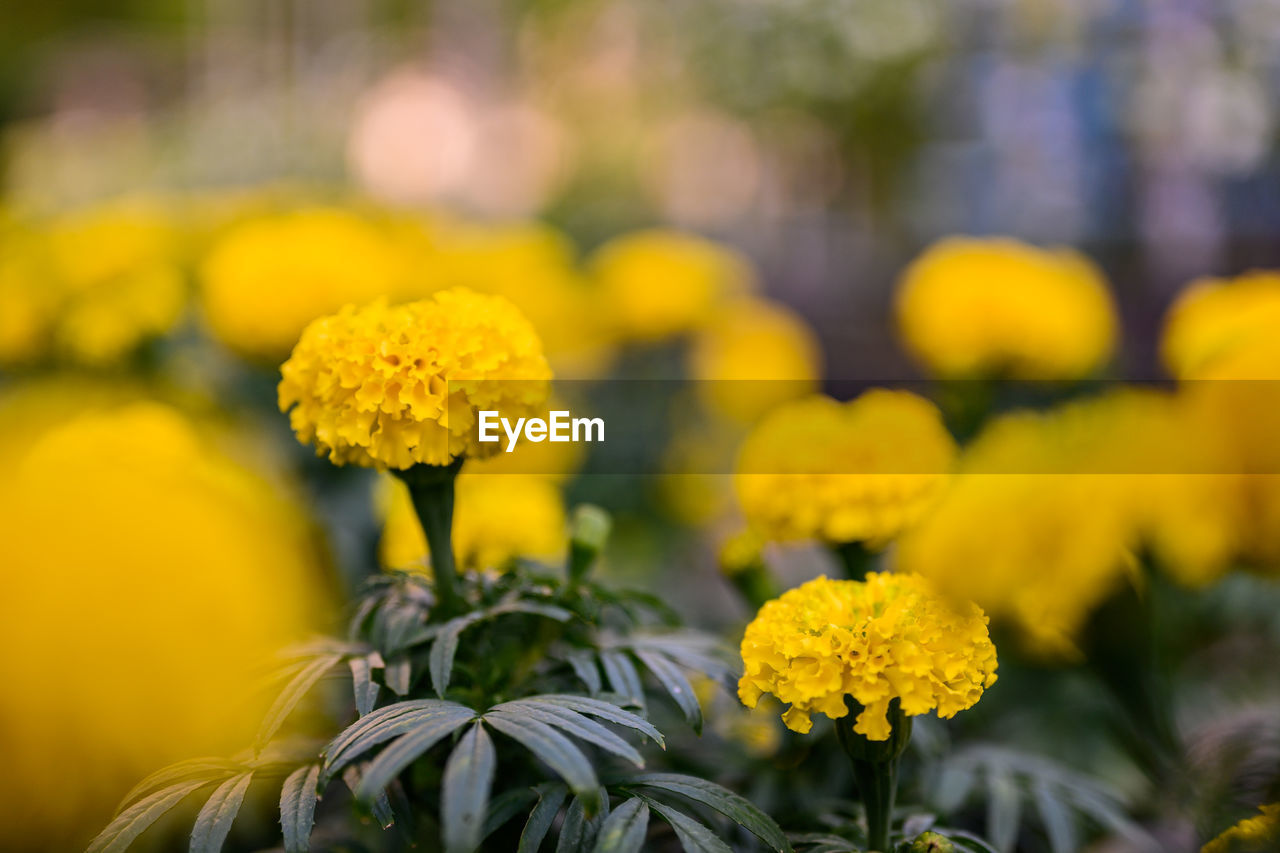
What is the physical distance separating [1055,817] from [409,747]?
633 mm

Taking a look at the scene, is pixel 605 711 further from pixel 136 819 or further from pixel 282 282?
pixel 282 282

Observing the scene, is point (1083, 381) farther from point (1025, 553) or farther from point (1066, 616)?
point (1025, 553)

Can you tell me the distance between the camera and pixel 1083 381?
66.1 inches

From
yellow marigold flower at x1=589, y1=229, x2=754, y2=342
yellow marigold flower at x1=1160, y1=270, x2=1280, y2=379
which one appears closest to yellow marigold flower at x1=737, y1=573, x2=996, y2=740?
yellow marigold flower at x1=1160, y1=270, x2=1280, y2=379

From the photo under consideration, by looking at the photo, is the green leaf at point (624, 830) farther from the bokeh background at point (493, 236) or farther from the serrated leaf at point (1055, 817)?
the serrated leaf at point (1055, 817)

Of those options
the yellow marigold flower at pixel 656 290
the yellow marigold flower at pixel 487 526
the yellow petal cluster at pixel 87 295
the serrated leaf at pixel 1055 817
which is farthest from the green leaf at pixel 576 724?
the yellow marigold flower at pixel 656 290

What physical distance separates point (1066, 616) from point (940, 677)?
228 mm

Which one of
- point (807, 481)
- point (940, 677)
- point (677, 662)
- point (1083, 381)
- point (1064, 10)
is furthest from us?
point (1064, 10)

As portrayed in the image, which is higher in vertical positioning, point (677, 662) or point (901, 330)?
point (901, 330)

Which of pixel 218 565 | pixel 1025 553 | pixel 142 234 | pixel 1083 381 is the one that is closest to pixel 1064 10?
pixel 1083 381

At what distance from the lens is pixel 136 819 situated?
0.63m

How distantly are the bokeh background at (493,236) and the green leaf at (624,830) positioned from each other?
0.27 m

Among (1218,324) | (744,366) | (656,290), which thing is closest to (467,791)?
(1218,324)

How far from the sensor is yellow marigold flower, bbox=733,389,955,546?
3.05 ft
